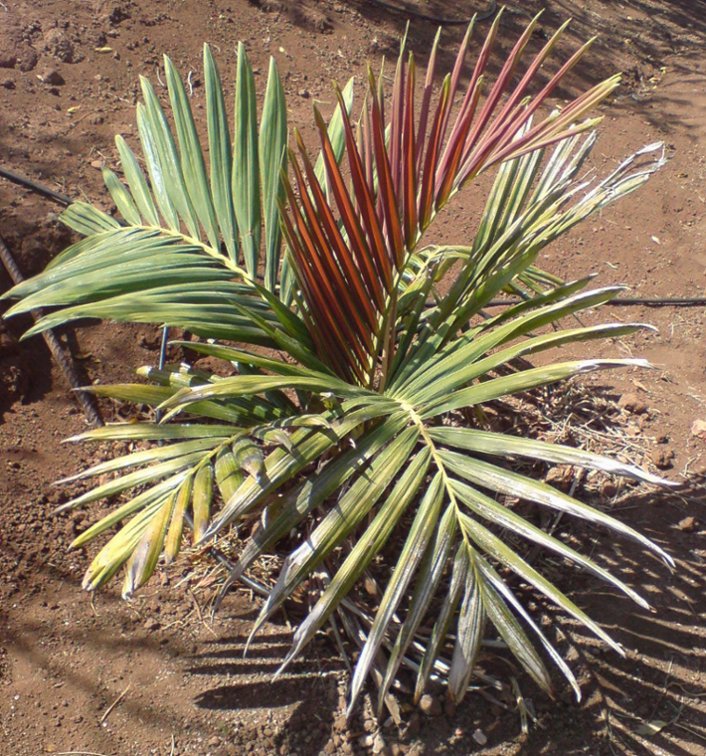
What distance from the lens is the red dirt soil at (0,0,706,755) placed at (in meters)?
1.80

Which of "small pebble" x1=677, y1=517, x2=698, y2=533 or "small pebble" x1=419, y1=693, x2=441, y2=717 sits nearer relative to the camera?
"small pebble" x1=419, y1=693, x2=441, y2=717

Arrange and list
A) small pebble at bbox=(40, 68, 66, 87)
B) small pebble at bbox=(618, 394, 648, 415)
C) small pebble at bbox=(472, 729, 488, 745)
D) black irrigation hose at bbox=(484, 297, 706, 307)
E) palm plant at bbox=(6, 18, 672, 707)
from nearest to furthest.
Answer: palm plant at bbox=(6, 18, 672, 707)
small pebble at bbox=(472, 729, 488, 745)
small pebble at bbox=(618, 394, 648, 415)
black irrigation hose at bbox=(484, 297, 706, 307)
small pebble at bbox=(40, 68, 66, 87)

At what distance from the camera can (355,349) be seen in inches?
70.2

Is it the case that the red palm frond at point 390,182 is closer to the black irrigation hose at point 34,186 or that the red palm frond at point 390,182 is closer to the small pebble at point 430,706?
the small pebble at point 430,706

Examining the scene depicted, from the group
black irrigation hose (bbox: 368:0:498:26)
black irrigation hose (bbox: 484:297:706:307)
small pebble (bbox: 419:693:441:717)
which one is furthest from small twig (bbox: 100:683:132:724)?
black irrigation hose (bbox: 368:0:498:26)

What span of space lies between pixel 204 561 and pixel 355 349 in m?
0.71

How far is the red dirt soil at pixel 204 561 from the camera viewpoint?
1.80 m

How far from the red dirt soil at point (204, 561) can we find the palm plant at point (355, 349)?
0.21m

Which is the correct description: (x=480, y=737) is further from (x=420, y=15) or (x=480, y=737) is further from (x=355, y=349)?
(x=420, y=15)

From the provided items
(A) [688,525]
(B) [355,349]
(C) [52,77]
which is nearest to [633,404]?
(A) [688,525]

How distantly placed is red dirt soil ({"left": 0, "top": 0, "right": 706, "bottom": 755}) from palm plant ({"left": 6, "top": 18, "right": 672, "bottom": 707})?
0.21 meters

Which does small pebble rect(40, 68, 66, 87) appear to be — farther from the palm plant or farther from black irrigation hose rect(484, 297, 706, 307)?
black irrigation hose rect(484, 297, 706, 307)

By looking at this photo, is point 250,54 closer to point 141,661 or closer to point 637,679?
point 141,661

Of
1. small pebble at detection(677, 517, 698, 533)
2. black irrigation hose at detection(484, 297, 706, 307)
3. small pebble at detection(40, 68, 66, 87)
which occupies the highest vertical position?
small pebble at detection(40, 68, 66, 87)
